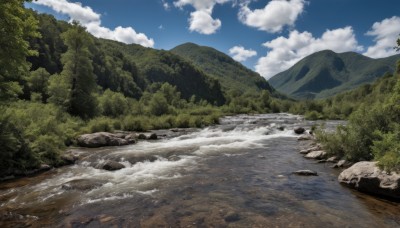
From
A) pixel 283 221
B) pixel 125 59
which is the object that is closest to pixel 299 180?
pixel 283 221

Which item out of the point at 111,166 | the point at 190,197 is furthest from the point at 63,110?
the point at 190,197

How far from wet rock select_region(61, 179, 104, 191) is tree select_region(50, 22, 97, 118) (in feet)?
101

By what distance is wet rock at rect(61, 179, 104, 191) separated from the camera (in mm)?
15981

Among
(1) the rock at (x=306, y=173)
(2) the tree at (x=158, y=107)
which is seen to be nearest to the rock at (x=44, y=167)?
(1) the rock at (x=306, y=173)

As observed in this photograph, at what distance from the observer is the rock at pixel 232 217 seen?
1158 cm

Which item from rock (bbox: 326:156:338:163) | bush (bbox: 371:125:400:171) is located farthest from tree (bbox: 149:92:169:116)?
bush (bbox: 371:125:400:171)

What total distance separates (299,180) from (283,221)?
6.61 meters

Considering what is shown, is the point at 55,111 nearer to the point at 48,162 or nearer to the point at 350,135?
the point at 48,162

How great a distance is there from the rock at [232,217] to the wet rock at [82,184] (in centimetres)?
819

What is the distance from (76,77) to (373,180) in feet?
143

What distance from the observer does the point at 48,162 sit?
2111cm

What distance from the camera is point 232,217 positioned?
38.9 feet

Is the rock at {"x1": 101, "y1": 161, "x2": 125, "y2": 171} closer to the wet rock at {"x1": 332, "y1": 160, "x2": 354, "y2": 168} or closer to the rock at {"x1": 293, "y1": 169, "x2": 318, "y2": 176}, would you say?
the rock at {"x1": 293, "y1": 169, "x2": 318, "y2": 176}

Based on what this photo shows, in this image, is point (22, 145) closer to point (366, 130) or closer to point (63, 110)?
point (366, 130)
